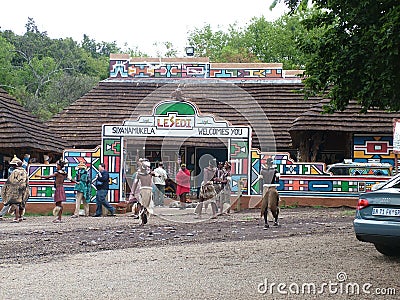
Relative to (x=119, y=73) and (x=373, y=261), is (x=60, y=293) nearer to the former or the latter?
(x=373, y=261)

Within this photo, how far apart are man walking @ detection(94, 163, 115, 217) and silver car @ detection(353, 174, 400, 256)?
1166cm

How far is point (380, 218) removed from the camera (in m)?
10.0

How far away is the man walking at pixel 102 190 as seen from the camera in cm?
2075

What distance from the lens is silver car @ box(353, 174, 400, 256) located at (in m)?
9.83

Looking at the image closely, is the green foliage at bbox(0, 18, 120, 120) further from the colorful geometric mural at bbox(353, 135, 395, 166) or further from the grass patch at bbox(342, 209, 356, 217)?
the grass patch at bbox(342, 209, 356, 217)

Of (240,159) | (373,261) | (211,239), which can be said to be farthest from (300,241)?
(240,159)

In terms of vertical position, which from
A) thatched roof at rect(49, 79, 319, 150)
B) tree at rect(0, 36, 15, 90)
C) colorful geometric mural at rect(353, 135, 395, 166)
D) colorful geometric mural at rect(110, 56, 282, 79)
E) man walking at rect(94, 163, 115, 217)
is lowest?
man walking at rect(94, 163, 115, 217)

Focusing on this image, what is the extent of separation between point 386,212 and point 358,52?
2835 millimetres

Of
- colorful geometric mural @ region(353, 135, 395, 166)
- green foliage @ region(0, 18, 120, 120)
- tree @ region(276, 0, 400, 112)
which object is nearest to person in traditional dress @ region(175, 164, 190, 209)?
colorful geometric mural @ region(353, 135, 395, 166)

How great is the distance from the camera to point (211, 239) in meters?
13.7

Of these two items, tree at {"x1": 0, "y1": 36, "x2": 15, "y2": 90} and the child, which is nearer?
the child

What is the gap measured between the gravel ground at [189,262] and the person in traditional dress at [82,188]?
14.6ft

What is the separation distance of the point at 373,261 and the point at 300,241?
2643mm

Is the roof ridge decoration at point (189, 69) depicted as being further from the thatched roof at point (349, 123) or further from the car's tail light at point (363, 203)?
the car's tail light at point (363, 203)
